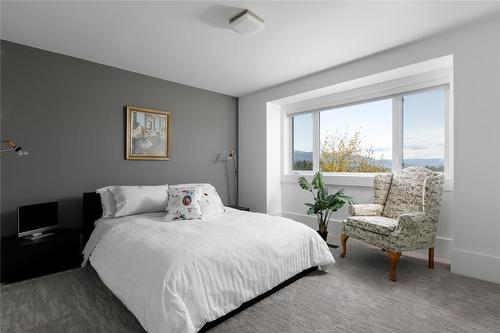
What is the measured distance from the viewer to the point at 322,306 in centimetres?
212

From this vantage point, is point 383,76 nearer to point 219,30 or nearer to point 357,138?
point 357,138

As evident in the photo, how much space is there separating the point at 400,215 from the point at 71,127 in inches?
164

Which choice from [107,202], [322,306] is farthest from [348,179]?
[107,202]

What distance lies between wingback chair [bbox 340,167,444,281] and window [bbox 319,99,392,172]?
566 mm

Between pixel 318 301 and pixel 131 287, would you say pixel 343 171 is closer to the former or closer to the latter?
pixel 318 301

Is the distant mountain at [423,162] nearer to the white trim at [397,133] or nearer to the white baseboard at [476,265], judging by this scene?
the white trim at [397,133]

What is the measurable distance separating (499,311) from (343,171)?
254 centimetres

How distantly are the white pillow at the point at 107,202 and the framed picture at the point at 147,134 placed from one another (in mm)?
689

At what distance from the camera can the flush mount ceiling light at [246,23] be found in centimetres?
237

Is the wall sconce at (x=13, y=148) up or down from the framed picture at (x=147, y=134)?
down

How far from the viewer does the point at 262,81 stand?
428cm

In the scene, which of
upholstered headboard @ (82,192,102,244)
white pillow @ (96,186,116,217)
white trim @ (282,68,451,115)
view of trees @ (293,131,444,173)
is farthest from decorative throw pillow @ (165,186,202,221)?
white trim @ (282,68,451,115)

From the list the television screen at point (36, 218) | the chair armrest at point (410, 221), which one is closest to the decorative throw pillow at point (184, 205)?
the television screen at point (36, 218)

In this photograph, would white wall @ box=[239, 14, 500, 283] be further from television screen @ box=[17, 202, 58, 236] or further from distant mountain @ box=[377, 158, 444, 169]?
television screen @ box=[17, 202, 58, 236]
